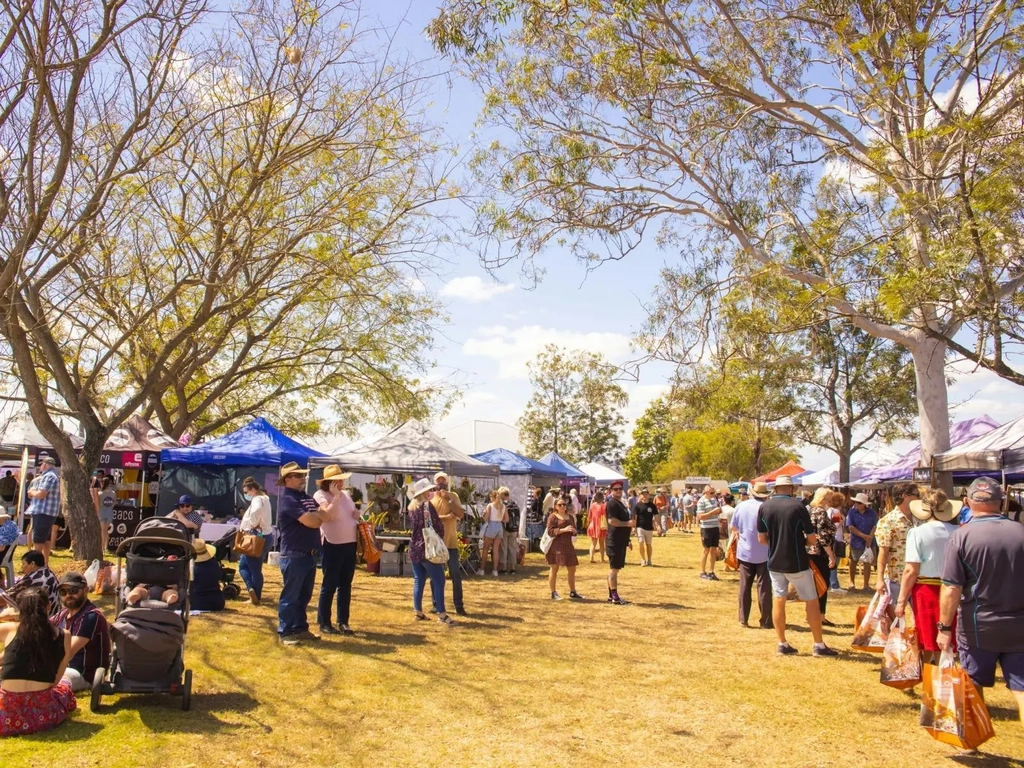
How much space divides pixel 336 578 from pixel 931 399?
10269 mm

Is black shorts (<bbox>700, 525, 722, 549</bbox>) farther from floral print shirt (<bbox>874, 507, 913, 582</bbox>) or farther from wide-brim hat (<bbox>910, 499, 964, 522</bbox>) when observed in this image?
wide-brim hat (<bbox>910, 499, 964, 522</bbox>)

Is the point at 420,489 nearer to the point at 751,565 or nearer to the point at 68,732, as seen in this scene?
the point at 751,565

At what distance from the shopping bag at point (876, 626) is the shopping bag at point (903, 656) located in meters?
0.62

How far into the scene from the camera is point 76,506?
1161cm

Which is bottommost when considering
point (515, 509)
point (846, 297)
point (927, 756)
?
point (927, 756)

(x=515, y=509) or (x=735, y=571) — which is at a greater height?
(x=515, y=509)

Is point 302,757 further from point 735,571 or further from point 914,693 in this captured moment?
point 735,571

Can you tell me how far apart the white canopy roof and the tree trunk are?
7285 millimetres

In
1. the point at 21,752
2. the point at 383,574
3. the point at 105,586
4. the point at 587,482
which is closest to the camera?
the point at 21,752

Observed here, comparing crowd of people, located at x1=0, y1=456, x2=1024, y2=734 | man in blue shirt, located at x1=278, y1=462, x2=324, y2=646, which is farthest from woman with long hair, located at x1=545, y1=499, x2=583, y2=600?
man in blue shirt, located at x1=278, y1=462, x2=324, y2=646

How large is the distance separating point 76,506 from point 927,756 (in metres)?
10.8

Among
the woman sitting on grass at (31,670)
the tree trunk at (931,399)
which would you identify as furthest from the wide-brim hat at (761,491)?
the woman sitting on grass at (31,670)

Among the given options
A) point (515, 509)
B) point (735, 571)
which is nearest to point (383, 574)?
point (515, 509)

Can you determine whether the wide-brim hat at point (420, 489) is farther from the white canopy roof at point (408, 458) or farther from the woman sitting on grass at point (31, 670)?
the white canopy roof at point (408, 458)
